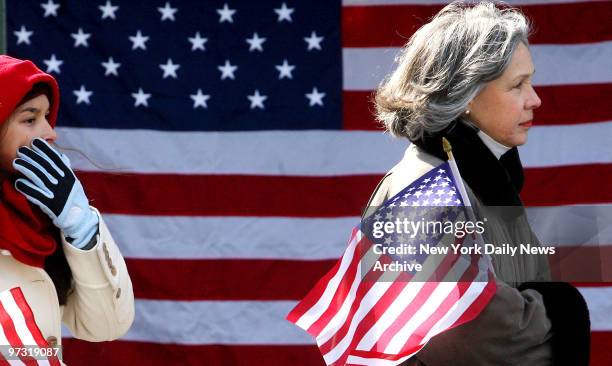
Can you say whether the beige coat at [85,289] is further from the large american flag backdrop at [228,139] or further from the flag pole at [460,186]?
the large american flag backdrop at [228,139]

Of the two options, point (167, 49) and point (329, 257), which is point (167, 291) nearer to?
point (329, 257)

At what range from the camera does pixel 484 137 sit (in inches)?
120

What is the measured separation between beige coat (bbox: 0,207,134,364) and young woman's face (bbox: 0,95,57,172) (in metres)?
0.26

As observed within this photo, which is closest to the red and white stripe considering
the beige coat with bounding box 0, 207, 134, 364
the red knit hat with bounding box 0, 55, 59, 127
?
the beige coat with bounding box 0, 207, 134, 364

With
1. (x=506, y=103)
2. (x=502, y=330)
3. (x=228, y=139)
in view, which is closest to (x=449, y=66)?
(x=506, y=103)

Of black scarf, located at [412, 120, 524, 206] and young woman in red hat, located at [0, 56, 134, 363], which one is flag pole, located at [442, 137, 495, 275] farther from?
young woman in red hat, located at [0, 56, 134, 363]

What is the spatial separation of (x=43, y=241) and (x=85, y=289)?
0.17m

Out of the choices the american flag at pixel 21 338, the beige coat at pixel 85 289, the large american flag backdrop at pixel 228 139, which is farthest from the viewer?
the large american flag backdrop at pixel 228 139

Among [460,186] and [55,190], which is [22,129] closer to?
[55,190]

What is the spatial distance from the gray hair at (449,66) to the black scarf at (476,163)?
0.10ft

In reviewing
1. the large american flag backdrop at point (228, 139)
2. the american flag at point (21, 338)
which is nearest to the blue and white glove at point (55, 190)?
the american flag at point (21, 338)

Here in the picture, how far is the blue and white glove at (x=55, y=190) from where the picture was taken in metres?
2.82

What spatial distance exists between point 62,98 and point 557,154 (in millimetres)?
2229

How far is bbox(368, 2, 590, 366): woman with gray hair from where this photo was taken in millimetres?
2842
